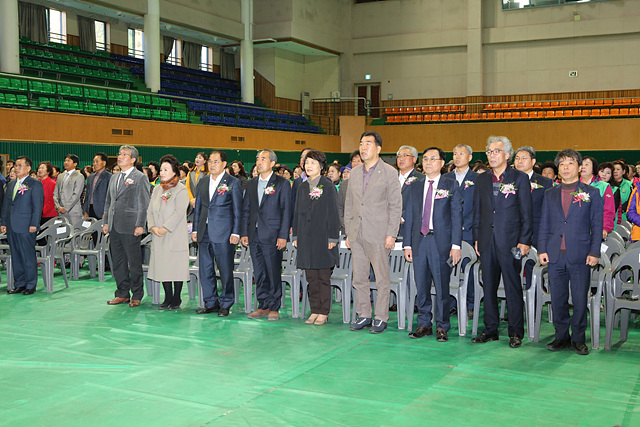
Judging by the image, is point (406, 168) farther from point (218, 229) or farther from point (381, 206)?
point (218, 229)

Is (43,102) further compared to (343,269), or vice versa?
(43,102)

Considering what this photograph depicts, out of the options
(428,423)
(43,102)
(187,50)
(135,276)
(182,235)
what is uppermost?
(187,50)

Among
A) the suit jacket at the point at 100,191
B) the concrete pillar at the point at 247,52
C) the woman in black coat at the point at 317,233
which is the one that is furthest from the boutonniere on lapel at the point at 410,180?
the concrete pillar at the point at 247,52

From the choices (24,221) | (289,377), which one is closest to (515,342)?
(289,377)

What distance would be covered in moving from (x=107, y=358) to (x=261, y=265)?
6.37ft

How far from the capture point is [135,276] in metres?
7.12

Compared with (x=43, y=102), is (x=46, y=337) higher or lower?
lower

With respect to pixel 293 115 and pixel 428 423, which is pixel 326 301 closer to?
pixel 428 423

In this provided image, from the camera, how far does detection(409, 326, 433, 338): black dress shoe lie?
18.3 feet

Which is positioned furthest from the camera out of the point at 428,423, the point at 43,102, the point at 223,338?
the point at 43,102

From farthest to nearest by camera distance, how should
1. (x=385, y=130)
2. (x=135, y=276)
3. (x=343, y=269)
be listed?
(x=385, y=130), (x=135, y=276), (x=343, y=269)

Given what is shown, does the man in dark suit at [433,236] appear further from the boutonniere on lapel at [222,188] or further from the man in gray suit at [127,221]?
the man in gray suit at [127,221]

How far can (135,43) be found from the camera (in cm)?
2473

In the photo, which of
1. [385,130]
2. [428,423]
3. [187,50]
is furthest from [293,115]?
[428,423]
